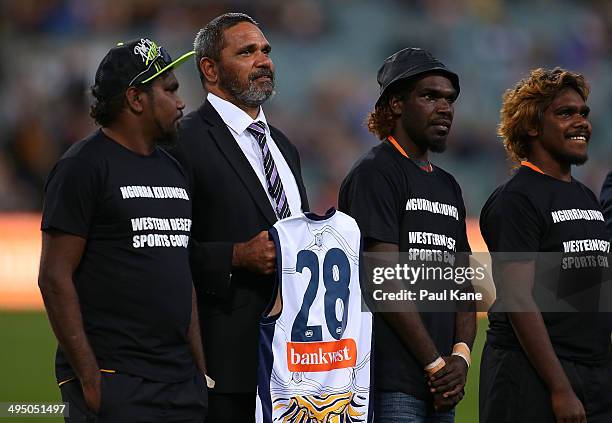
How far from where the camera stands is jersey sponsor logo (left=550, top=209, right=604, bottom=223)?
4387mm

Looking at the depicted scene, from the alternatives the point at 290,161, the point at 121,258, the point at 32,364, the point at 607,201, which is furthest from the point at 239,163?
the point at 32,364

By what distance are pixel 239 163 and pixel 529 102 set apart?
129 cm

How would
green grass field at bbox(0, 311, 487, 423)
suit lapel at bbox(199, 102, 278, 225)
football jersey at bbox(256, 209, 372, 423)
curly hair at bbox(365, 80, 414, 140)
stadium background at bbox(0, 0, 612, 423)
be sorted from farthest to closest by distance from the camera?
stadium background at bbox(0, 0, 612, 423) → green grass field at bbox(0, 311, 487, 423) → curly hair at bbox(365, 80, 414, 140) → suit lapel at bbox(199, 102, 278, 225) → football jersey at bbox(256, 209, 372, 423)

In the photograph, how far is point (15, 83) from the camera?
53.0 feet

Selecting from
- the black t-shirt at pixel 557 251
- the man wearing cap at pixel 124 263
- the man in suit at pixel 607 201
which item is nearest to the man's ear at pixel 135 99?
the man wearing cap at pixel 124 263

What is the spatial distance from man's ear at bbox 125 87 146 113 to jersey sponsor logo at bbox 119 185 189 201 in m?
0.31

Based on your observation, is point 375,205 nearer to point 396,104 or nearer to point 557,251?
point 396,104

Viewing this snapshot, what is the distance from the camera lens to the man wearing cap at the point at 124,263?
3.62 m

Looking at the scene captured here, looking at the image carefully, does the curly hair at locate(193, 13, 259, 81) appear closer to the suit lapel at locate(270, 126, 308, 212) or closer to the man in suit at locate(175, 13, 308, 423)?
the man in suit at locate(175, 13, 308, 423)

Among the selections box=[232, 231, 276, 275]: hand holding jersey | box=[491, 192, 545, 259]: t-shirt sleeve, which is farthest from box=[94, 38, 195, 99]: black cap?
box=[491, 192, 545, 259]: t-shirt sleeve

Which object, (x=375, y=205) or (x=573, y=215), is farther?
(x=573, y=215)

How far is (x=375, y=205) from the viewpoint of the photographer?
14.1 ft

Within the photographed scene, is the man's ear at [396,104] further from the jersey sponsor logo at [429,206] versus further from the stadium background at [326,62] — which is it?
the stadium background at [326,62]

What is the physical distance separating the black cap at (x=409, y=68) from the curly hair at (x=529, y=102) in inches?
11.8
